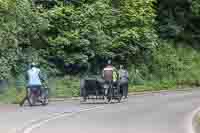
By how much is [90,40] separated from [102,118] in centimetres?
1862

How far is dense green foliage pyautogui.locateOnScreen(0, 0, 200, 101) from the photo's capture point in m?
37.4

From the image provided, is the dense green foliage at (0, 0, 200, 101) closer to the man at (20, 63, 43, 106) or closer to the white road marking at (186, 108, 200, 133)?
the man at (20, 63, 43, 106)

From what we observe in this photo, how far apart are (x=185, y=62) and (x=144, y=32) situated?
6.36 meters

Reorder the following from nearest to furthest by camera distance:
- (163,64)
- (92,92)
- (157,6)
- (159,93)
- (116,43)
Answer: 1. (92,92)
2. (159,93)
3. (116,43)
4. (163,64)
5. (157,6)

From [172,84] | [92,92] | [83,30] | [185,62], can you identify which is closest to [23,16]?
[83,30]

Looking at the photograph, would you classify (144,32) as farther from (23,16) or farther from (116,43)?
(23,16)

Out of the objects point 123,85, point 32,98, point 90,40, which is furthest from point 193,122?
point 90,40

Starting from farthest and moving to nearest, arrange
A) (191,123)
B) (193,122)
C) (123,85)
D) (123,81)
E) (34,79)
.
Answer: (123,81) < (123,85) < (34,79) < (193,122) < (191,123)

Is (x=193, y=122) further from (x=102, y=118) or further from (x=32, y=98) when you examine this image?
(x=32, y=98)

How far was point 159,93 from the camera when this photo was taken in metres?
40.6

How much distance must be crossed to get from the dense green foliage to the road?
24.4 feet

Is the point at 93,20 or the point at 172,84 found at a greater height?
the point at 93,20

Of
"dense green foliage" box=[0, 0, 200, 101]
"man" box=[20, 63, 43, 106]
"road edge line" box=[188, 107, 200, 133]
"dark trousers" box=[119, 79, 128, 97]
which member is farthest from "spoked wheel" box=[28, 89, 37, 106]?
"road edge line" box=[188, 107, 200, 133]

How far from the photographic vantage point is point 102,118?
23.1 metres
